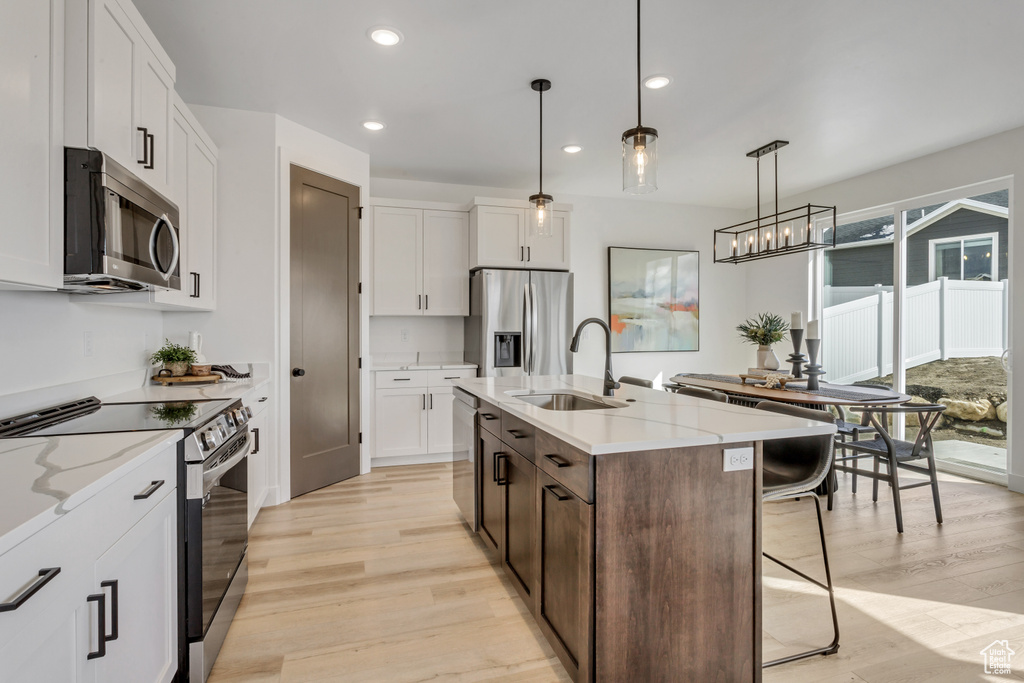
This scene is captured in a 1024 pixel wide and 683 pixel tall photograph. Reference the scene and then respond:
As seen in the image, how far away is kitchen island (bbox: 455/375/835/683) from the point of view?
1478mm

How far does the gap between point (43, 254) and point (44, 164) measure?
0.28 meters

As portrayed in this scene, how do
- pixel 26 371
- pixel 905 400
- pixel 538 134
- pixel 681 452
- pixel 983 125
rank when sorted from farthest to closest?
1. pixel 538 134
2. pixel 983 125
3. pixel 905 400
4. pixel 26 371
5. pixel 681 452

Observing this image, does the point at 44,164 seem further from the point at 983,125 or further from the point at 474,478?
the point at 983,125

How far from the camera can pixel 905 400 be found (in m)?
3.35

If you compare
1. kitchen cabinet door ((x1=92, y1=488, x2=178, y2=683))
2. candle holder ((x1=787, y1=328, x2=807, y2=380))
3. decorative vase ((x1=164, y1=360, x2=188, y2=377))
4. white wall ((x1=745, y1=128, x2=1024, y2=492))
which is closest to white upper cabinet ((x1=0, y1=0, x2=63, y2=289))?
kitchen cabinet door ((x1=92, y1=488, x2=178, y2=683))

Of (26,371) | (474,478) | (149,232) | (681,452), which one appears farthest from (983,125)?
(26,371)

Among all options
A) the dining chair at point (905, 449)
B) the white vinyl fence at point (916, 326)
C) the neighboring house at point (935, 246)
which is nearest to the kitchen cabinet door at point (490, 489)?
the dining chair at point (905, 449)

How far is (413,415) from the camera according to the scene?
15.0 feet

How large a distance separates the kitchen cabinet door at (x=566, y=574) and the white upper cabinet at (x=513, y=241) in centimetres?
319

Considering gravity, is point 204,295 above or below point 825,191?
below

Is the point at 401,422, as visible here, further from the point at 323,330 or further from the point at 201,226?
the point at 201,226

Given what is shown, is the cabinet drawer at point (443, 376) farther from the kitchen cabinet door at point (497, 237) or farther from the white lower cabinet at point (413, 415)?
the kitchen cabinet door at point (497, 237)

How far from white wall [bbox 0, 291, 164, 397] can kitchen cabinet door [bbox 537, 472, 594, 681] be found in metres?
1.96

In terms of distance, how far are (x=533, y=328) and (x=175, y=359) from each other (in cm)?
282
